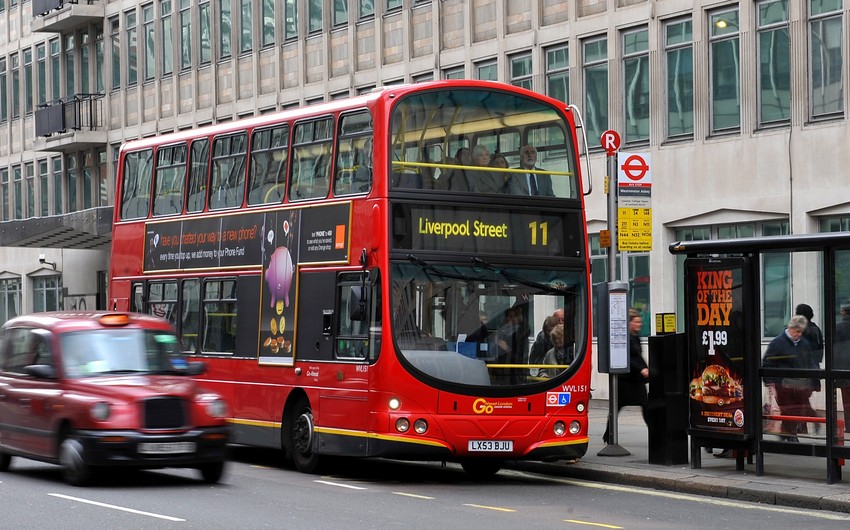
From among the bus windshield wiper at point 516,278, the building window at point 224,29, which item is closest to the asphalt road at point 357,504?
the bus windshield wiper at point 516,278

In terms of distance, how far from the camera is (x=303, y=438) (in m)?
18.3

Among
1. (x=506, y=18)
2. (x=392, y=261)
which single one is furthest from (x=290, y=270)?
(x=506, y=18)

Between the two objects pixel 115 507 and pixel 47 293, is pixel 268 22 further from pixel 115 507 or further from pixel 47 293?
pixel 115 507

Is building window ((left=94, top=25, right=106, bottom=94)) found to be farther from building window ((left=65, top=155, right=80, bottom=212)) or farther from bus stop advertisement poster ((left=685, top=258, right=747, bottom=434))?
bus stop advertisement poster ((left=685, top=258, right=747, bottom=434))

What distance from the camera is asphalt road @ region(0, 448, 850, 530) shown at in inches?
517

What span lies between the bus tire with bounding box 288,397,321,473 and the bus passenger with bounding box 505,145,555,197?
3421 mm

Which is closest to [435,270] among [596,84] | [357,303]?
[357,303]

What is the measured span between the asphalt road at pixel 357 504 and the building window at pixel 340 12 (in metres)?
21.0

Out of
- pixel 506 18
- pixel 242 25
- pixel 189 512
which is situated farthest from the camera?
pixel 242 25

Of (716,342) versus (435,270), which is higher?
(435,270)

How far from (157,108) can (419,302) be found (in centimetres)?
3132

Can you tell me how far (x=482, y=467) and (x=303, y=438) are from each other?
6.87 feet

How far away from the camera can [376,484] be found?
1723cm

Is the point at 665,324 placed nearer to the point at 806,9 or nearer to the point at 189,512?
the point at 189,512
